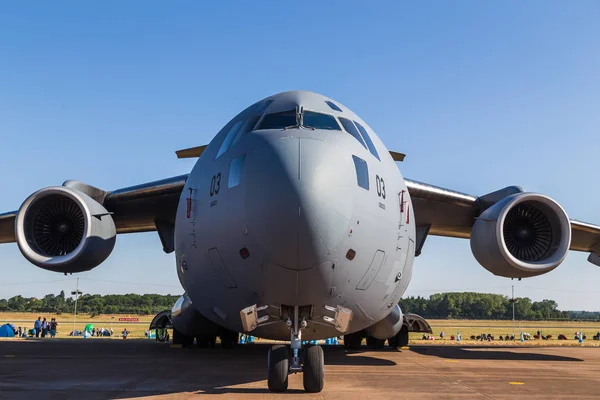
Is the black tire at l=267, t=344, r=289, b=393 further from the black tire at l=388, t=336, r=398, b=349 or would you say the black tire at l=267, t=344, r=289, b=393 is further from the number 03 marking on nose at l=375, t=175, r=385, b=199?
the black tire at l=388, t=336, r=398, b=349

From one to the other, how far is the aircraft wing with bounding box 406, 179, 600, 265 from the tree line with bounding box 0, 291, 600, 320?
317ft

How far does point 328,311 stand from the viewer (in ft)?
20.9

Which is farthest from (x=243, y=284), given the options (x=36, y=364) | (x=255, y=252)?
(x=36, y=364)

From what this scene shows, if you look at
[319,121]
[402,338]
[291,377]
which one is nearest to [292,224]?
[319,121]

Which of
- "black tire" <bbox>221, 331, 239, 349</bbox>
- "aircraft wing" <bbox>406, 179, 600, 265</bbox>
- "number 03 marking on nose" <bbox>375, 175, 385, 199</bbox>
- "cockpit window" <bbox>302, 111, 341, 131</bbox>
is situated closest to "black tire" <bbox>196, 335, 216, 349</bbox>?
"black tire" <bbox>221, 331, 239, 349</bbox>

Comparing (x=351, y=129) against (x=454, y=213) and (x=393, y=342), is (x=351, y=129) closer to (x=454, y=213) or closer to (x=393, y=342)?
(x=454, y=213)

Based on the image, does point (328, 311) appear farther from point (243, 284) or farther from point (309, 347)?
point (243, 284)

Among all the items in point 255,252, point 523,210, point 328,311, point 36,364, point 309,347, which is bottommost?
point 36,364

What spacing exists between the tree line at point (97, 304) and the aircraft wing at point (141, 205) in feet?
294

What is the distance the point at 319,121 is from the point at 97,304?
11147cm

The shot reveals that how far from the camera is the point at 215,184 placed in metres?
6.54

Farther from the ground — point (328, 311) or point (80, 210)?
point (80, 210)

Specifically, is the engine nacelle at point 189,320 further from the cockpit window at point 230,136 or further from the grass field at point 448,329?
the grass field at point 448,329

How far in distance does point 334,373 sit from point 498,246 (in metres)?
3.64
